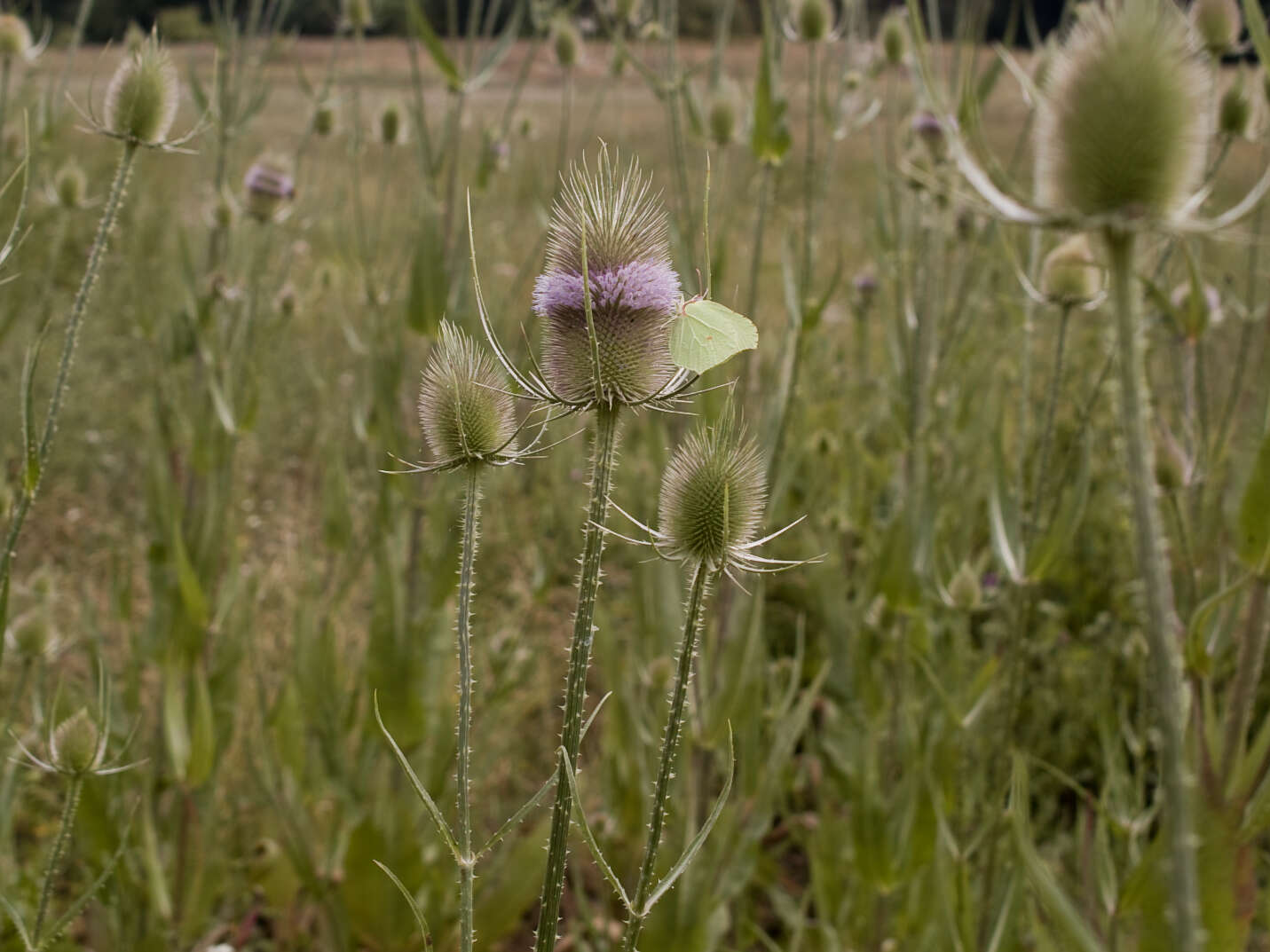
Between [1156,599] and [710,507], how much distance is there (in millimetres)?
393

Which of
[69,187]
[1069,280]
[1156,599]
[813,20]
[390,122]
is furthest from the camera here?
[390,122]

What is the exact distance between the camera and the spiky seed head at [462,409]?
934 mm

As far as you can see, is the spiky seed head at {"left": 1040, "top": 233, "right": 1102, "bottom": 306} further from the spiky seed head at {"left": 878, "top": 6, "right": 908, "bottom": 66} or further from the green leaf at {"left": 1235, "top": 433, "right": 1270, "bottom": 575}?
the spiky seed head at {"left": 878, "top": 6, "right": 908, "bottom": 66}

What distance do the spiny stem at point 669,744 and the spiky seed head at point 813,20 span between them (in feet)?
6.62

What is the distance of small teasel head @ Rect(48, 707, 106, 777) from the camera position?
4.26 ft

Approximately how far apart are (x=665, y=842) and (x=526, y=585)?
5.94 ft

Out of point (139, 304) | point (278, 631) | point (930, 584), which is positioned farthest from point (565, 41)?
point (278, 631)

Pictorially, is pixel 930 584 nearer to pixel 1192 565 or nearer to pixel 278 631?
pixel 1192 565

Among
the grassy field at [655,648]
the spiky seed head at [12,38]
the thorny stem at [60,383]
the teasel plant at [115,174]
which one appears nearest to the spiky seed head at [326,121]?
the grassy field at [655,648]

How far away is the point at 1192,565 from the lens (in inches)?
69.0

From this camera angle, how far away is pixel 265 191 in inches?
116

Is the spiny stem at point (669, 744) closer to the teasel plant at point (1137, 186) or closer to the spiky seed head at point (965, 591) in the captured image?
the teasel plant at point (1137, 186)

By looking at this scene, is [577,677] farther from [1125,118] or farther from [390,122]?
[390,122]

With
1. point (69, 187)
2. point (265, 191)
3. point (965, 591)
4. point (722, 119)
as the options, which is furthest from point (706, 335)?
point (265, 191)
